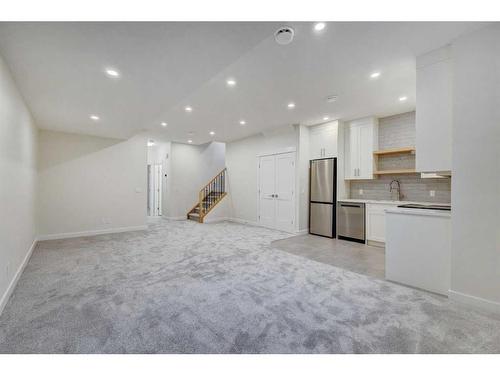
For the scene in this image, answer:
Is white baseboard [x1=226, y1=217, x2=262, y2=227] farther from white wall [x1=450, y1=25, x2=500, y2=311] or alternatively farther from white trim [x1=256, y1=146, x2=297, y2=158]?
white wall [x1=450, y1=25, x2=500, y2=311]

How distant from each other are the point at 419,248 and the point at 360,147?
122 inches

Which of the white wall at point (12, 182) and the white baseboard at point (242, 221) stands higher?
the white wall at point (12, 182)

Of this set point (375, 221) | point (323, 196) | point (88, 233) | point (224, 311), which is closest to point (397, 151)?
point (375, 221)

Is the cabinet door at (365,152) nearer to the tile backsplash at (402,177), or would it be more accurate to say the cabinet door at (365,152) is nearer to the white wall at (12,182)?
the tile backsplash at (402,177)

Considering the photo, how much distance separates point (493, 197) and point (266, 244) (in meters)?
3.44

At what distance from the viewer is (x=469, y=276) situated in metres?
2.29

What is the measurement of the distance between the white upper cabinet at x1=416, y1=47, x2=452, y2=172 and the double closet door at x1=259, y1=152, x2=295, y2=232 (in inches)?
135

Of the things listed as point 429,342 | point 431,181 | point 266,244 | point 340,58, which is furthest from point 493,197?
point 266,244

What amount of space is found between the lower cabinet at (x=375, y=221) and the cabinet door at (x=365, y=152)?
74cm

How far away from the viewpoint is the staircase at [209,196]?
794 cm

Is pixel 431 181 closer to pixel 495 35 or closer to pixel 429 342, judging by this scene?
pixel 495 35

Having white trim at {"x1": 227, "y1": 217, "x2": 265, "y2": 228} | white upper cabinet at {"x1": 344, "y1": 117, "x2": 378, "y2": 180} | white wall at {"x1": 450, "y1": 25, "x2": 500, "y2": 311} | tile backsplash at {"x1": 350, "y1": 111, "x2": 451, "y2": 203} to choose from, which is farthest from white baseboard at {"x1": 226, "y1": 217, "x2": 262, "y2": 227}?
white wall at {"x1": 450, "y1": 25, "x2": 500, "y2": 311}

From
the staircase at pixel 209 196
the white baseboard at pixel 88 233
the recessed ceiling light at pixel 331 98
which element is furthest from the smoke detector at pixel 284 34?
the staircase at pixel 209 196

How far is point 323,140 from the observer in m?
5.71
